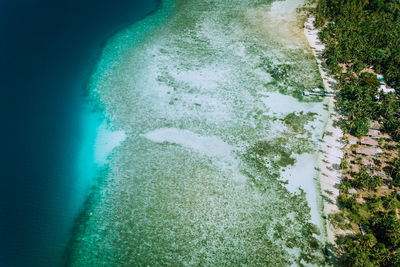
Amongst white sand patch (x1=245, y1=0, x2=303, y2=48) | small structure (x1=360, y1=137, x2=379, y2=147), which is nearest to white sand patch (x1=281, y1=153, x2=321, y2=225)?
small structure (x1=360, y1=137, x2=379, y2=147)

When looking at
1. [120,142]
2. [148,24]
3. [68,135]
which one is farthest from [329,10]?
[68,135]

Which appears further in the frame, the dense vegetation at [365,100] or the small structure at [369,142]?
the small structure at [369,142]

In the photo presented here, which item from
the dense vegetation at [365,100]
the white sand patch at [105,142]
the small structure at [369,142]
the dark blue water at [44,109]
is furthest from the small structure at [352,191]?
the dark blue water at [44,109]

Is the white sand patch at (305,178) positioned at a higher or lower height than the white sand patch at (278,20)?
lower

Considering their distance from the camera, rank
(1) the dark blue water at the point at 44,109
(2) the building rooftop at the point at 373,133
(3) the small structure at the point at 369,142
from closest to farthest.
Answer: (1) the dark blue water at the point at 44,109
(3) the small structure at the point at 369,142
(2) the building rooftop at the point at 373,133

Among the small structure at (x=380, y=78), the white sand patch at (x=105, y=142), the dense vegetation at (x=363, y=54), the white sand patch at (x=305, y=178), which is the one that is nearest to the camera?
the white sand patch at (x=305, y=178)

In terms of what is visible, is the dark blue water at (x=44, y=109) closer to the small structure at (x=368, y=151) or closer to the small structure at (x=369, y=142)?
the small structure at (x=368, y=151)

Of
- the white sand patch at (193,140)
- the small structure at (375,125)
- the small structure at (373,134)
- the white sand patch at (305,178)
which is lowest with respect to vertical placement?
the white sand patch at (305,178)

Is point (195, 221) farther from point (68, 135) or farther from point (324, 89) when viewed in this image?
point (324, 89)
